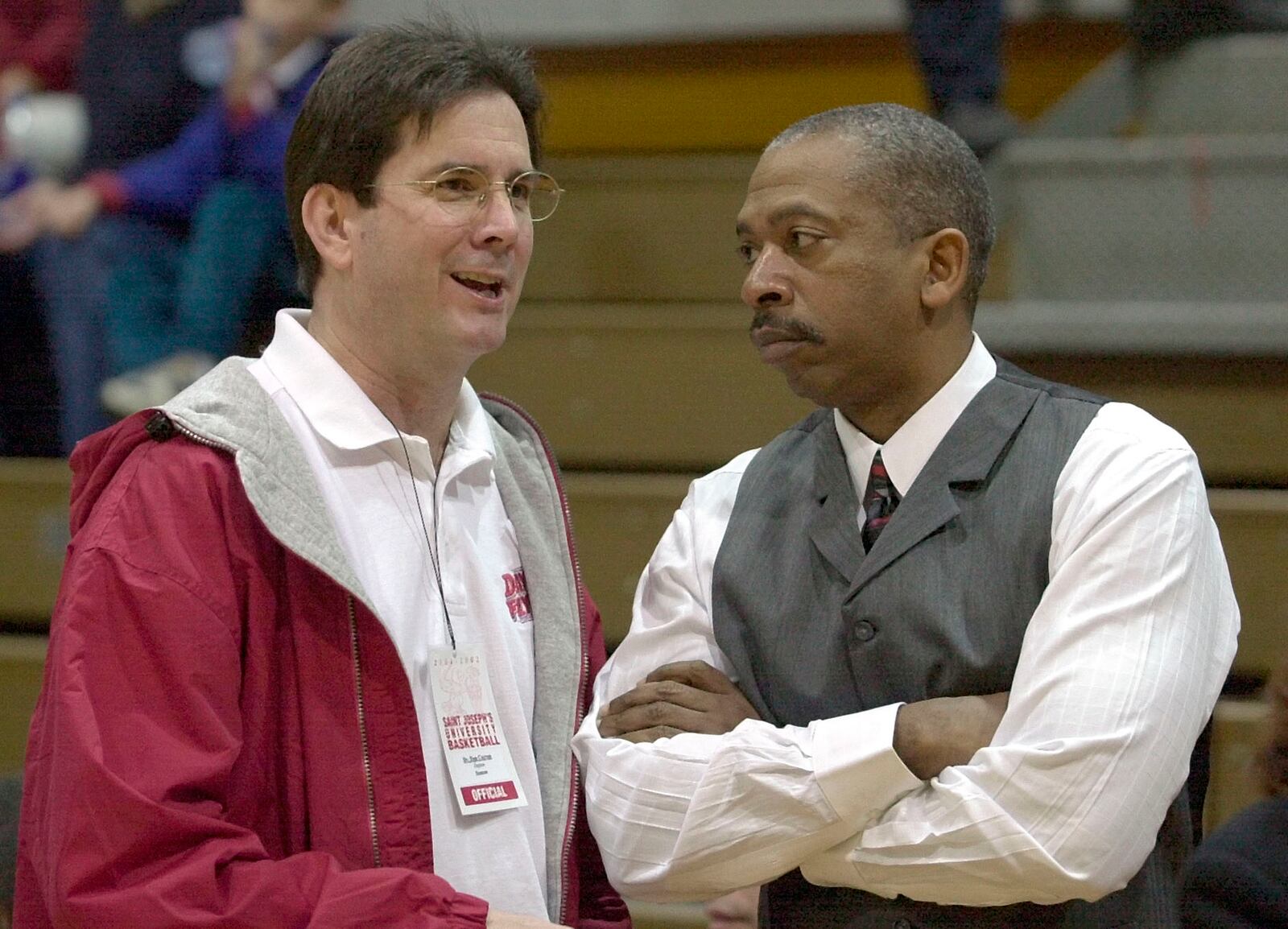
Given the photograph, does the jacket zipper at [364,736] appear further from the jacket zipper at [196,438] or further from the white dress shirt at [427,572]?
the jacket zipper at [196,438]

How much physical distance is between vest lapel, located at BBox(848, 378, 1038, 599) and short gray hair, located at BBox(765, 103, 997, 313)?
0.13m

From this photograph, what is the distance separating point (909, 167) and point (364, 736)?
0.75 meters

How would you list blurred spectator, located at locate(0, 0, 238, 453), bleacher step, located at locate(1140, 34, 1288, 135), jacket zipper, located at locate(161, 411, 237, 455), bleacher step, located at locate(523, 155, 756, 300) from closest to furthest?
jacket zipper, located at locate(161, 411, 237, 455)
blurred spectator, located at locate(0, 0, 238, 453)
bleacher step, located at locate(1140, 34, 1288, 135)
bleacher step, located at locate(523, 155, 756, 300)

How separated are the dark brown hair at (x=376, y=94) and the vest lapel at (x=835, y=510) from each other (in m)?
0.49

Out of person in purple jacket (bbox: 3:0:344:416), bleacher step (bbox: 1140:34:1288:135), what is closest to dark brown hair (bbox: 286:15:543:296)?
person in purple jacket (bbox: 3:0:344:416)

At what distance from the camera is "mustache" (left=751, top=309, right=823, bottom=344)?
155cm

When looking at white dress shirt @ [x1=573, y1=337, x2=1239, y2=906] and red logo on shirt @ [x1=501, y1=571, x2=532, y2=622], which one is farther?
red logo on shirt @ [x1=501, y1=571, x2=532, y2=622]

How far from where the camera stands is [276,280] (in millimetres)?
3293

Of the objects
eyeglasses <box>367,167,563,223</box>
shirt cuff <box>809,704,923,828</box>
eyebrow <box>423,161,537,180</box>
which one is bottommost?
shirt cuff <box>809,704,923,828</box>

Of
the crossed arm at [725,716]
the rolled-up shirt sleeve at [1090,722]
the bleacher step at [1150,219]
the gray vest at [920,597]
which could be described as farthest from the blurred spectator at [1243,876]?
the bleacher step at [1150,219]

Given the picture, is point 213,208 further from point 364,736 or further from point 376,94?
point 364,736

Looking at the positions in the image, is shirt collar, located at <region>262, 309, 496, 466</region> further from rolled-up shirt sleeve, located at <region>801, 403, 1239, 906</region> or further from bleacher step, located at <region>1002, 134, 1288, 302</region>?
bleacher step, located at <region>1002, 134, 1288, 302</region>

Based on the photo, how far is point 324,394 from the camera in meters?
1.56

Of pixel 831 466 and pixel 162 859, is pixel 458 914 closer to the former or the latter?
pixel 162 859
